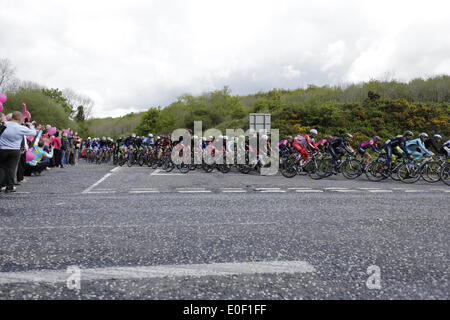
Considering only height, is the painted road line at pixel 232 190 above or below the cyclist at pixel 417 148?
below

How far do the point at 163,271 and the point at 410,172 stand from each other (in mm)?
11341

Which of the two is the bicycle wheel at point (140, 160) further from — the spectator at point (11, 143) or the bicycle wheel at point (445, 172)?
the bicycle wheel at point (445, 172)

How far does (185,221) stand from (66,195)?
166 inches

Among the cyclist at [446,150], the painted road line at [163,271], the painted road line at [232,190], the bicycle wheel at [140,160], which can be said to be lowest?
the painted road line at [163,271]

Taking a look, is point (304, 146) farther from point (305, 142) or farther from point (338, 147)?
point (338, 147)

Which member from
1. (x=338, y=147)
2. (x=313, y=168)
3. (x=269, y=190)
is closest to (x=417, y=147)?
(x=338, y=147)

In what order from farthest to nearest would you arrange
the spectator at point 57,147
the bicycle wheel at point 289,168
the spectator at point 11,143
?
the spectator at point 57,147, the bicycle wheel at point 289,168, the spectator at point 11,143

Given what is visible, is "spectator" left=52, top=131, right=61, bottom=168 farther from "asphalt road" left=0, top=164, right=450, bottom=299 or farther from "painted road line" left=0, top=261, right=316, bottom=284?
"painted road line" left=0, top=261, right=316, bottom=284

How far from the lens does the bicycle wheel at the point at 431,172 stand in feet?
38.6

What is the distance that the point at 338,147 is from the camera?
491 inches

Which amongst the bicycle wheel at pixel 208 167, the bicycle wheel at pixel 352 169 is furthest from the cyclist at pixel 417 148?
the bicycle wheel at pixel 208 167

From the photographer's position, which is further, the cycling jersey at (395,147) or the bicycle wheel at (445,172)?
the cycling jersey at (395,147)

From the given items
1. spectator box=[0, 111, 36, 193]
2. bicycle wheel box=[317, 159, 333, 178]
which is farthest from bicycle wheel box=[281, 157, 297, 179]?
spectator box=[0, 111, 36, 193]

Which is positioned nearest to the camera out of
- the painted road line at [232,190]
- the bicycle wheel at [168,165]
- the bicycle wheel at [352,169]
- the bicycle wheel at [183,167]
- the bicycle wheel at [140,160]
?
the painted road line at [232,190]
